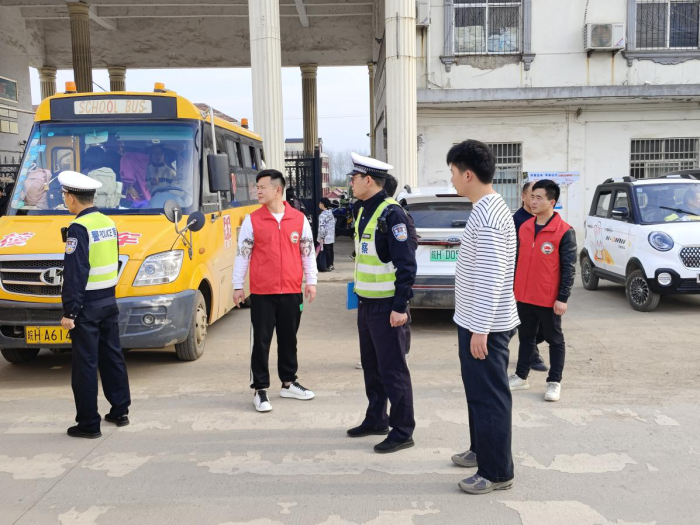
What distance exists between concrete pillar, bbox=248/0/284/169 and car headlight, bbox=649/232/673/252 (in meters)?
7.79

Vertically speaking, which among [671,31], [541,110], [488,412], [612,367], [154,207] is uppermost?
[671,31]

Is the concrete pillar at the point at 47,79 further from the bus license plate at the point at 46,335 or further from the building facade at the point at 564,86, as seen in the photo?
the bus license plate at the point at 46,335

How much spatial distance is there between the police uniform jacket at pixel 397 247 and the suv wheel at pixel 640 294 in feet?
19.5

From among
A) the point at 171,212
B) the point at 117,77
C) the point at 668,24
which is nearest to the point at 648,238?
the point at 171,212

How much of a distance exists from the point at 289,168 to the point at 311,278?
11.6 metres

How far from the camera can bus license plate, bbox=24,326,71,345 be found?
6.03 meters

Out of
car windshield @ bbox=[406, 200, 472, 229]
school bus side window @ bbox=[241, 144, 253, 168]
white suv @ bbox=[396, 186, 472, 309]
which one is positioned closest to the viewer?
white suv @ bbox=[396, 186, 472, 309]

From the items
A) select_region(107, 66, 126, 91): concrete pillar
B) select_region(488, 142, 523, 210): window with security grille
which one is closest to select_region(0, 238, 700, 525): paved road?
select_region(488, 142, 523, 210): window with security grille

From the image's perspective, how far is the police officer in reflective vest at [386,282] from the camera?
450 cm

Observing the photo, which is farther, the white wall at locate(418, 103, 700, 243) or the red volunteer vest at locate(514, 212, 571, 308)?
the white wall at locate(418, 103, 700, 243)

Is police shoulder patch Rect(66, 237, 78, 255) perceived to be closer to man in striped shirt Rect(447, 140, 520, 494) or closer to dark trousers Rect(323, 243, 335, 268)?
man in striped shirt Rect(447, 140, 520, 494)

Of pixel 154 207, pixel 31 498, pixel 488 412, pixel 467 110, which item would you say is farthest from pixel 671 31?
pixel 31 498

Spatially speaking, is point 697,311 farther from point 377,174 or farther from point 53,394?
point 53,394

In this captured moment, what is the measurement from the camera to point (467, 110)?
54.4 ft
